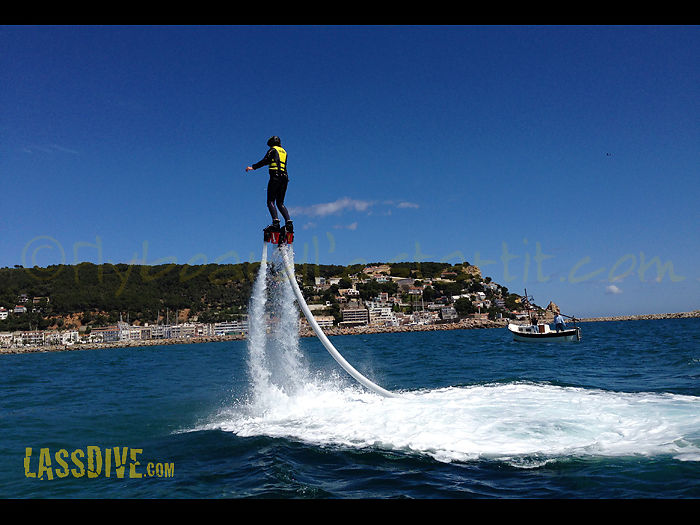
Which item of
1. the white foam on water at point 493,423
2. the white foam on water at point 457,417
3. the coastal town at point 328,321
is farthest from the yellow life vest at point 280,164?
the coastal town at point 328,321

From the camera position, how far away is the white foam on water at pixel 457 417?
8992mm

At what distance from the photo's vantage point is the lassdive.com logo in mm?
9188

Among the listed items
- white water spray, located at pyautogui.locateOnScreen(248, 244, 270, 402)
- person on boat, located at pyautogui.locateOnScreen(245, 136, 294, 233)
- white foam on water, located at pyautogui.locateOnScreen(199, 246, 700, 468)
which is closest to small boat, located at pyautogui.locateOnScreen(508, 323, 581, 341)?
white foam on water, located at pyautogui.locateOnScreen(199, 246, 700, 468)

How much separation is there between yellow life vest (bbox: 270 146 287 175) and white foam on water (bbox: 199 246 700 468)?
2.69 m

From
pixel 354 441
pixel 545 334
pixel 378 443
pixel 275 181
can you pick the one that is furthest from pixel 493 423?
pixel 545 334

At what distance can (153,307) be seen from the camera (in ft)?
588

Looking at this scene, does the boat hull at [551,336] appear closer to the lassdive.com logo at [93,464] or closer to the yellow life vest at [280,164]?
the yellow life vest at [280,164]

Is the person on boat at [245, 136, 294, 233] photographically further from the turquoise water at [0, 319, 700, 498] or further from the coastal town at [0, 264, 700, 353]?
the coastal town at [0, 264, 700, 353]

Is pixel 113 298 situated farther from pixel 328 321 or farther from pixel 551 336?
pixel 551 336

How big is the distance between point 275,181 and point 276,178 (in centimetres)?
7
